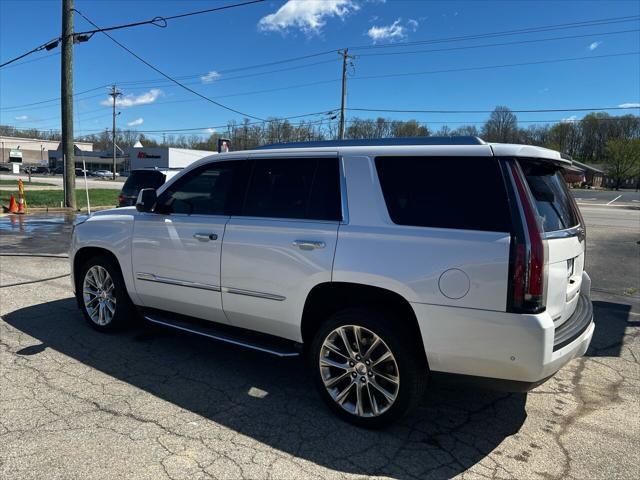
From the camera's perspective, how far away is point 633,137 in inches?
4085

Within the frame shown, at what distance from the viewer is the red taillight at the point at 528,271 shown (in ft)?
8.84

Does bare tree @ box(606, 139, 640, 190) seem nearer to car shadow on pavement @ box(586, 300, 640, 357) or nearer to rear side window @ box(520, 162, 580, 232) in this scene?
car shadow on pavement @ box(586, 300, 640, 357)

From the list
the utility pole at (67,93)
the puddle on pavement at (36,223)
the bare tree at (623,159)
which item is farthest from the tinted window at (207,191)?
the bare tree at (623,159)

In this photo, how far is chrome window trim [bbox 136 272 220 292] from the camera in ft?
13.1

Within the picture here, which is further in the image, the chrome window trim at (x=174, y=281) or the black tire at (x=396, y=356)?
the chrome window trim at (x=174, y=281)

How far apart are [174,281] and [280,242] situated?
1252 mm

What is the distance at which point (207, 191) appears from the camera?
4.26 m

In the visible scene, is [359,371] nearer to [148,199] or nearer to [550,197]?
[550,197]

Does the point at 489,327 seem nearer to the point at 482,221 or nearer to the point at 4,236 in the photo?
the point at 482,221

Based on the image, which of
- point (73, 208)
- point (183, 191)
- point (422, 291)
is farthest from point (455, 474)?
point (73, 208)

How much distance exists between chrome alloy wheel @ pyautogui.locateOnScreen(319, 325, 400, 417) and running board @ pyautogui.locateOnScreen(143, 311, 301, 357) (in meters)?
0.34

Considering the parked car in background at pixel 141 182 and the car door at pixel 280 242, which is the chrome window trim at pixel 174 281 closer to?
the car door at pixel 280 242

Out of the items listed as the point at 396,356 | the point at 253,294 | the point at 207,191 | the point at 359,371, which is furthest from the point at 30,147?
the point at 396,356

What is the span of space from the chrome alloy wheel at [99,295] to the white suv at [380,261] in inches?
28.5
